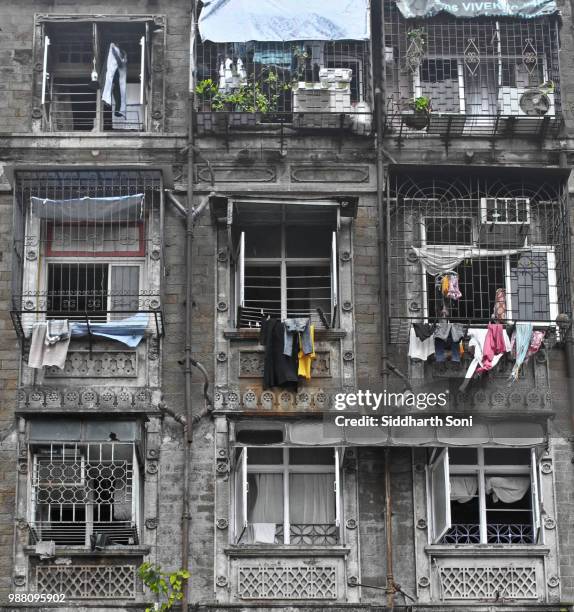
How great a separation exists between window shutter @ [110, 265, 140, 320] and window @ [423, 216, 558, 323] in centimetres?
462

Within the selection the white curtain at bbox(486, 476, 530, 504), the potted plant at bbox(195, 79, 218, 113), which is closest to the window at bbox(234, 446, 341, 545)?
the white curtain at bbox(486, 476, 530, 504)

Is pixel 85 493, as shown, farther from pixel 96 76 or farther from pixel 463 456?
pixel 96 76

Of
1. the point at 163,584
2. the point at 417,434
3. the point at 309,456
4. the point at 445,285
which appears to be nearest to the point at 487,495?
the point at 417,434

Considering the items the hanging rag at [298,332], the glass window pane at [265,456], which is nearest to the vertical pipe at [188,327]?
the glass window pane at [265,456]

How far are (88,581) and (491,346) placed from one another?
6.98 m

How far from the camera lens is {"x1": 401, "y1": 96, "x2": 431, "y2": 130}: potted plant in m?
24.8

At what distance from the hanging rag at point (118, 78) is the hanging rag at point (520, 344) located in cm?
757

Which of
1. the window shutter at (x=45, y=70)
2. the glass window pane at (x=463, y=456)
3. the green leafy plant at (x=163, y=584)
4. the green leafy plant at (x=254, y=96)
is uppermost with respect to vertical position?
the window shutter at (x=45, y=70)

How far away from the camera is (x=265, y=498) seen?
23.3 m

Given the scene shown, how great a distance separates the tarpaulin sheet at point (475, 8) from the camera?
1011 inches

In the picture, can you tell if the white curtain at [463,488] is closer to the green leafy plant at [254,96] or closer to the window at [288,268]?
the window at [288,268]

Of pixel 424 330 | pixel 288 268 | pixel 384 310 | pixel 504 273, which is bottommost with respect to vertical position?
pixel 424 330

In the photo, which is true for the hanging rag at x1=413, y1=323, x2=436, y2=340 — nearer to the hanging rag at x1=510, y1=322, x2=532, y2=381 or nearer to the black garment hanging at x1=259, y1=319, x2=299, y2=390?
the hanging rag at x1=510, y1=322, x2=532, y2=381

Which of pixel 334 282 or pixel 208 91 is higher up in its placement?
pixel 208 91
